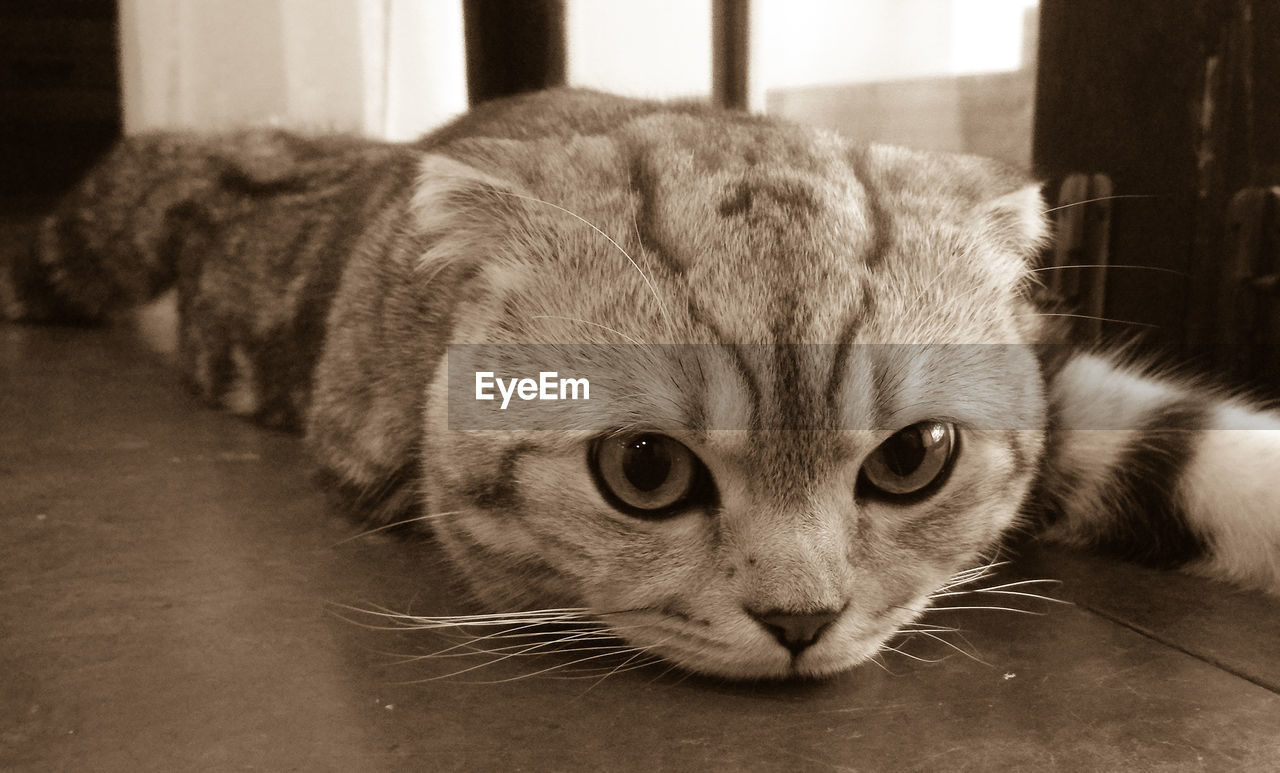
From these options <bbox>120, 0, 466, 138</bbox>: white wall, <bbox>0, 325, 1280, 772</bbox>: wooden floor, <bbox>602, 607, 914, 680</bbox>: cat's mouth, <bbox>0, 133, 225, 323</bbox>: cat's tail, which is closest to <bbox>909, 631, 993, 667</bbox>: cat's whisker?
<bbox>0, 325, 1280, 772</bbox>: wooden floor

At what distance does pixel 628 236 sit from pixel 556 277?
0.09m

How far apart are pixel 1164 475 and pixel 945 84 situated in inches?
63.2

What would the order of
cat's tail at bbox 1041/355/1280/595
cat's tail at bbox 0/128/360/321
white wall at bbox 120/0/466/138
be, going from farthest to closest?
1. white wall at bbox 120/0/466/138
2. cat's tail at bbox 0/128/360/321
3. cat's tail at bbox 1041/355/1280/595

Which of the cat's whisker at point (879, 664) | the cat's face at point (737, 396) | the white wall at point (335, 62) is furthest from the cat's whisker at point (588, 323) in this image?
the white wall at point (335, 62)

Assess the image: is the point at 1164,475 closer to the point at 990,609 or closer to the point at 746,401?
the point at 990,609

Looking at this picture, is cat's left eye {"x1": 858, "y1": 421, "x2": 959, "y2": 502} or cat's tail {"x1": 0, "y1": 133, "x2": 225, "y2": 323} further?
cat's tail {"x1": 0, "y1": 133, "x2": 225, "y2": 323}

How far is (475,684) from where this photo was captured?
1045mm

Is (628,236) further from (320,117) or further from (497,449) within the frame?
(320,117)

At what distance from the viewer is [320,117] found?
11.3 feet

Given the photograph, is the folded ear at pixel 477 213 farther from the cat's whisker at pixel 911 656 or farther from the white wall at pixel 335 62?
the white wall at pixel 335 62

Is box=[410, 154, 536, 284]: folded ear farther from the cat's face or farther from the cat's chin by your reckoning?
the cat's chin

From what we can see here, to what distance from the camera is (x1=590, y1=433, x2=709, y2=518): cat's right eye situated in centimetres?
100

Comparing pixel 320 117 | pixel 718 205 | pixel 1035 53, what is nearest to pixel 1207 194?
pixel 1035 53

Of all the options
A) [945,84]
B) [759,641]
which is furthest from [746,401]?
[945,84]
